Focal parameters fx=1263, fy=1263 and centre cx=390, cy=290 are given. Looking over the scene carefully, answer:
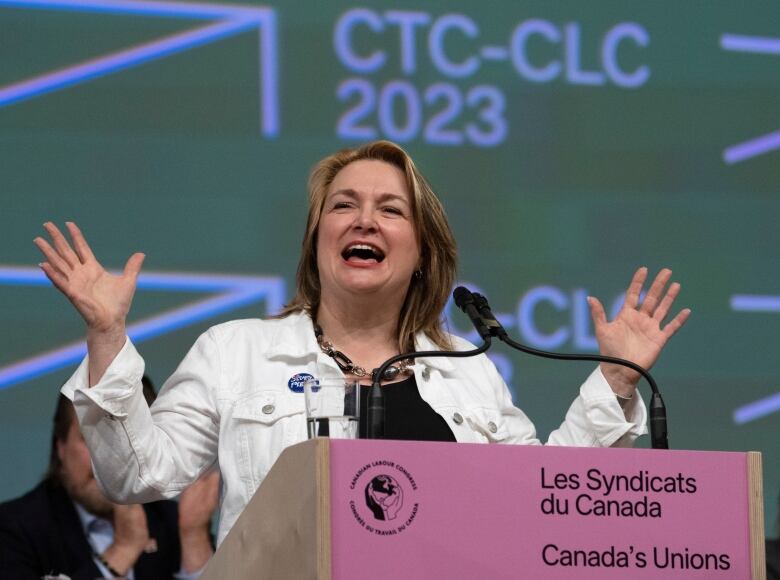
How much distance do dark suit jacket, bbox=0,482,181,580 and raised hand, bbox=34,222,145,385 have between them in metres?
1.70

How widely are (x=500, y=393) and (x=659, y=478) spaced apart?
100 cm

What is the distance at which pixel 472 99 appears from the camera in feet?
13.5

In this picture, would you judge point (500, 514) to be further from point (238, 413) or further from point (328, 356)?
point (328, 356)

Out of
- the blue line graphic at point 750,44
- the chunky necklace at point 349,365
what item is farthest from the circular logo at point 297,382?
the blue line graphic at point 750,44

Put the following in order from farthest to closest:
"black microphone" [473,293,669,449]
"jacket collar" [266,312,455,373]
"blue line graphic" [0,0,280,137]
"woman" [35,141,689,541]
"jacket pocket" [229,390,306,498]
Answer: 1. "blue line graphic" [0,0,280,137]
2. "jacket collar" [266,312,455,373]
3. "jacket pocket" [229,390,306,498]
4. "woman" [35,141,689,541]
5. "black microphone" [473,293,669,449]

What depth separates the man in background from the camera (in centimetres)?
367

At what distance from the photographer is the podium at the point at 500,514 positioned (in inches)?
63.9

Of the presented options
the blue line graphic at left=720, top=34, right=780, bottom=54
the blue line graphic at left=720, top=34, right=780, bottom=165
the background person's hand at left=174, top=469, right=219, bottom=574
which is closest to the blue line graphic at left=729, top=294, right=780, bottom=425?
the blue line graphic at left=720, top=34, right=780, bottom=165

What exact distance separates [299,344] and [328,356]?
6 cm

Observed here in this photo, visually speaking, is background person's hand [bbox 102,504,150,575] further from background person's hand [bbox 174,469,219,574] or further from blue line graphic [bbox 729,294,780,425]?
blue line graphic [bbox 729,294,780,425]

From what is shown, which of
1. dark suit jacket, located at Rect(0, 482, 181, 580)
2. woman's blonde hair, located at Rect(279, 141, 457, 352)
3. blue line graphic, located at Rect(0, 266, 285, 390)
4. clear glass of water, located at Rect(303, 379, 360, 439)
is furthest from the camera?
blue line graphic, located at Rect(0, 266, 285, 390)

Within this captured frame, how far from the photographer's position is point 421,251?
2.83 m

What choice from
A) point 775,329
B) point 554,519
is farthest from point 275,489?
point 775,329

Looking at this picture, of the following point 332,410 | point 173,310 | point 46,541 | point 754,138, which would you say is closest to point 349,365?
point 332,410
